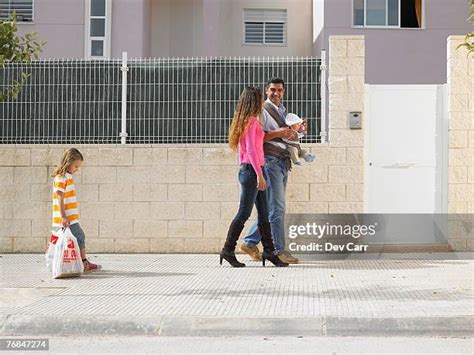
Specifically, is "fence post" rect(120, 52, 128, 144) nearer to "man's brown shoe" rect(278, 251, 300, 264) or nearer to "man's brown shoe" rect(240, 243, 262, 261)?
"man's brown shoe" rect(240, 243, 262, 261)

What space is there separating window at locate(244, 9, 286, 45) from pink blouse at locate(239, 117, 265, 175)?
42.0 ft

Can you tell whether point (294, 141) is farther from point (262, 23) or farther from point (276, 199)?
point (262, 23)

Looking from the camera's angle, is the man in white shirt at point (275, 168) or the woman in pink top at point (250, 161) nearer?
the woman in pink top at point (250, 161)

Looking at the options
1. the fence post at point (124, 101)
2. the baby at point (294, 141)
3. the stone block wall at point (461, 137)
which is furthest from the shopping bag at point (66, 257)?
the stone block wall at point (461, 137)

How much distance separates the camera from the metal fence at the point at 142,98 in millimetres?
10016

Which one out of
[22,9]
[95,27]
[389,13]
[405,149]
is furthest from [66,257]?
[389,13]

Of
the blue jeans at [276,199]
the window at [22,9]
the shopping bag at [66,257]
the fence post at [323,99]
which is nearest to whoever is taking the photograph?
the shopping bag at [66,257]

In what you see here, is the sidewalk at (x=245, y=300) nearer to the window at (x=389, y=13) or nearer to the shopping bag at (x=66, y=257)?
the shopping bag at (x=66, y=257)

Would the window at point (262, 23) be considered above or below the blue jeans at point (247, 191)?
above

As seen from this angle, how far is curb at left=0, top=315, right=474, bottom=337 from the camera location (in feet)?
18.4

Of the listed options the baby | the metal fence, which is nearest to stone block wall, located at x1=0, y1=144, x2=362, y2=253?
the metal fence

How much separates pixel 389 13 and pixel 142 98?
10646mm

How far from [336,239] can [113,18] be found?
36.3 feet

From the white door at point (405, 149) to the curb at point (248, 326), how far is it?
13.6ft
